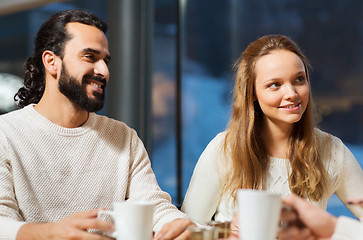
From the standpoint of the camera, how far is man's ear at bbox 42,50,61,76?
1.73 meters

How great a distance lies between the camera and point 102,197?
1643 mm

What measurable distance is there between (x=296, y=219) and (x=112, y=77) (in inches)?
96.1

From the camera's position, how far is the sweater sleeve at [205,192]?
182 cm

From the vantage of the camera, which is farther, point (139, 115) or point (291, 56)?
point (139, 115)

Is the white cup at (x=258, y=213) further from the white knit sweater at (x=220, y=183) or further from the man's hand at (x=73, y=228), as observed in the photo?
the white knit sweater at (x=220, y=183)

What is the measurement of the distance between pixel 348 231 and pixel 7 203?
99 cm

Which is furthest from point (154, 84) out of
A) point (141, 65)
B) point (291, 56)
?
point (291, 56)

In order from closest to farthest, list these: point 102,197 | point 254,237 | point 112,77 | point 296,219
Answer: point 254,237 → point 296,219 → point 102,197 → point 112,77

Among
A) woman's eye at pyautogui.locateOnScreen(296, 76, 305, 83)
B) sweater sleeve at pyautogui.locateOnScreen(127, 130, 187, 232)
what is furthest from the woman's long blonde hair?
sweater sleeve at pyautogui.locateOnScreen(127, 130, 187, 232)

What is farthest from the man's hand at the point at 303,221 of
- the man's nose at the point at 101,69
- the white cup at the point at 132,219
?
the man's nose at the point at 101,69

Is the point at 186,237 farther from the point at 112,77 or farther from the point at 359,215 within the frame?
the point at 112,77

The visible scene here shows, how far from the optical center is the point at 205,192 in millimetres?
1826

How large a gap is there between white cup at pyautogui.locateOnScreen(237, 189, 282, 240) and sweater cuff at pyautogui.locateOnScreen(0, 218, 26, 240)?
25.5 inches

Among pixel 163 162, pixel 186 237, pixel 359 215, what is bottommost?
pixel 163 162
